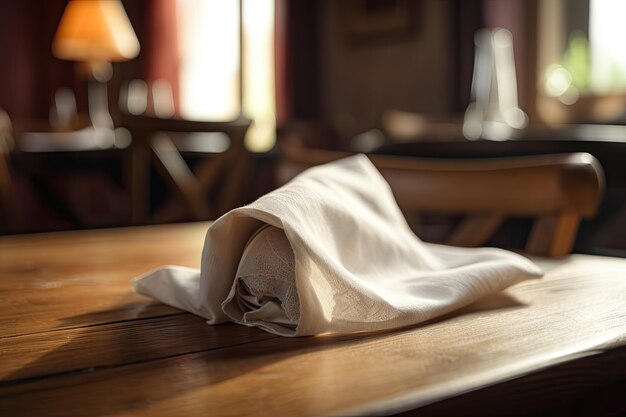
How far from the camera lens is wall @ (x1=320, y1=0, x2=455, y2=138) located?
208 inches

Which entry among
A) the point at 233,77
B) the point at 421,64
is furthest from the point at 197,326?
the point at 233,77

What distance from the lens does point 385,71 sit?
224 inches

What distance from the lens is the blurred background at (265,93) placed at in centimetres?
262

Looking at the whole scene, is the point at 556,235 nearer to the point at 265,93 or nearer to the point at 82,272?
the point at 82,272

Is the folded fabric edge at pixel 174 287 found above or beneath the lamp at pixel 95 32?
beneath

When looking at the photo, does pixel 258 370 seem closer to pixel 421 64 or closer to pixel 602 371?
pixel 602 371

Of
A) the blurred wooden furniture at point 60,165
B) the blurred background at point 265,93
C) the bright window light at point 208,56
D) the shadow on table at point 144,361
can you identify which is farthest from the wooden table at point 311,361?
the bright window light at point 208,56

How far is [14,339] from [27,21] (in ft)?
21.4

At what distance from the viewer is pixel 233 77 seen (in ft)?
21.9

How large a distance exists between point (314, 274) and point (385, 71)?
5329 millimetres

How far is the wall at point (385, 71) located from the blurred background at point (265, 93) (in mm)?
14

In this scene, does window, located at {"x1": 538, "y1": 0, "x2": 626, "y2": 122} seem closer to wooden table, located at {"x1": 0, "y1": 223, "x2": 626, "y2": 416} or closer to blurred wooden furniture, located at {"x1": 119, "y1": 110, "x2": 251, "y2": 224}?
blurred wooden furniture, located at {"x1": 119, "y1": 110, "x2": 251, "y2": 224}

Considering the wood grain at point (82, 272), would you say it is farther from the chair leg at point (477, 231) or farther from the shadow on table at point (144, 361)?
the chair leg at point (477, 231)

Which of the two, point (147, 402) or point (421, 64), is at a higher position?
point (421, 64)
